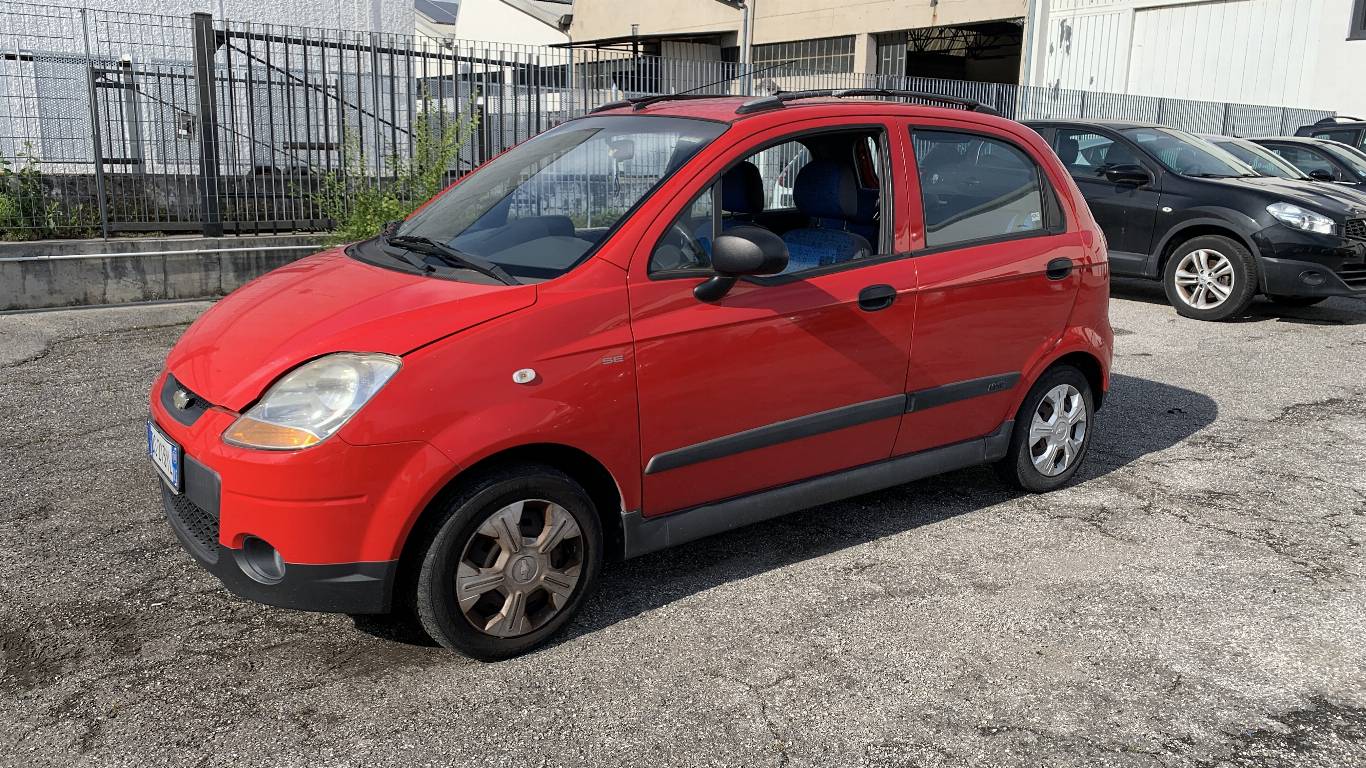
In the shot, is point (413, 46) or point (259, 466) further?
point (413, 46)

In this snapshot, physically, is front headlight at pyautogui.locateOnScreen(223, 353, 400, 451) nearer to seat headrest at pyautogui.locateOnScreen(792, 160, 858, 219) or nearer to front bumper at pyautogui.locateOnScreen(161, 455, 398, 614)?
front bumper at pyautogui.locateOnScreen(161, 455, 398, 614)

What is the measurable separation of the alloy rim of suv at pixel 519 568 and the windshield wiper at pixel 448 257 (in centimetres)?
72

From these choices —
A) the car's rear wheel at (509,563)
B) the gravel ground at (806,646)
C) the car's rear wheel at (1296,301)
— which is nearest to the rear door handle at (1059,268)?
the gravel ground at (806,646)

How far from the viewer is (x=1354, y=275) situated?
909 cm

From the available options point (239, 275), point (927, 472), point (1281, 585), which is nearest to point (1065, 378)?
point (927, 472)

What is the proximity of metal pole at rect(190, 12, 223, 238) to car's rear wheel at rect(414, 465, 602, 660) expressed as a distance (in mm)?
7384

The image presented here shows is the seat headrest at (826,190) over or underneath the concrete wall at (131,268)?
over

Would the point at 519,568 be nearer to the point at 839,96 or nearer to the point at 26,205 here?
the point at 839,96

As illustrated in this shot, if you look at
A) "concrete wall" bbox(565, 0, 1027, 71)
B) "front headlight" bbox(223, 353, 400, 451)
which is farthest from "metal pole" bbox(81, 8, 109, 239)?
"concrete wall" bbox(565, 0, 1027, 71)

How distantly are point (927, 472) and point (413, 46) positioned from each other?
7.62 meters

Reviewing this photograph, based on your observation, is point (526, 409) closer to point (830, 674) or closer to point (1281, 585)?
point (830, 674)

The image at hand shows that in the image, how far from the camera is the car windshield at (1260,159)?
10.9m

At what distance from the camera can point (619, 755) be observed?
2855 mm

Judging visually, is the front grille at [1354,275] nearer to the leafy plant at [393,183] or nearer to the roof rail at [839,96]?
the roof rail at [839,96]
